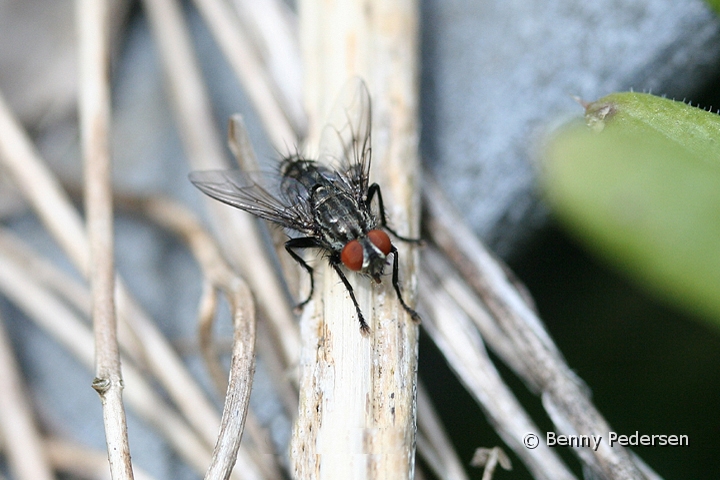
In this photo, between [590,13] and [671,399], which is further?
[590,13]

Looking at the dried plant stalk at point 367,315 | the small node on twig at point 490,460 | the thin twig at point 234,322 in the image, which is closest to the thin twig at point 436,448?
the small node on twig at point 490,460

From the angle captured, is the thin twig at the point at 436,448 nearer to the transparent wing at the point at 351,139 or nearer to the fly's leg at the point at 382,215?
the fly's leg at the point at 382,215

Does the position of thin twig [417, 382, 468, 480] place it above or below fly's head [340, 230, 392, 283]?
below

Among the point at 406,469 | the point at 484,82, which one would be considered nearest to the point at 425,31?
the point at 484,82

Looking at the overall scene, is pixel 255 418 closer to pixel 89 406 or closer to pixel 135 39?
pixel 89 406

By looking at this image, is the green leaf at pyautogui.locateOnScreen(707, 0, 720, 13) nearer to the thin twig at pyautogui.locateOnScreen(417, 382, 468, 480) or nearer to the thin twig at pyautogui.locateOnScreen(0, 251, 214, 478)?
the thin twig at pyautogui.locateOnScreen(417, 382, 468, 480)

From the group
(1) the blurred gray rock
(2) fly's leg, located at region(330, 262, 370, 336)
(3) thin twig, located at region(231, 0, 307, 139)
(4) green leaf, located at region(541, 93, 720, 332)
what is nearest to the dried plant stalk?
(2) fly's leg, located at region(330, 262, 370, 336)
